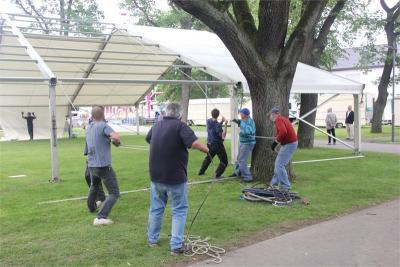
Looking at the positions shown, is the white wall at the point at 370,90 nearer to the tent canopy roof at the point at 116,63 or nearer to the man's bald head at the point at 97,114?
the tent canopy roof at the point at 116,63

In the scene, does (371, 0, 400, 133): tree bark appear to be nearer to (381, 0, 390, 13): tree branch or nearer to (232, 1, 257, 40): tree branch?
(381, 0, 390, 13): tree branch

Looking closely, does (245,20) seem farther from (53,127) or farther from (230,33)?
(53,127)

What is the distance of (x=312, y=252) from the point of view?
602 centimetres

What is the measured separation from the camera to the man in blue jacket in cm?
1105

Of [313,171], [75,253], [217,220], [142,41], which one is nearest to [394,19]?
[142,41]

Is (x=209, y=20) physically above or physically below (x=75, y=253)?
above

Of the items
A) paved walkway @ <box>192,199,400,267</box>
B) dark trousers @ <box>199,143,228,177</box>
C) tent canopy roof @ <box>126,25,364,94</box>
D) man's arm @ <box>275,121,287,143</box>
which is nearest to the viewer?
paved walkway @ <box>192,199,400,267</box>

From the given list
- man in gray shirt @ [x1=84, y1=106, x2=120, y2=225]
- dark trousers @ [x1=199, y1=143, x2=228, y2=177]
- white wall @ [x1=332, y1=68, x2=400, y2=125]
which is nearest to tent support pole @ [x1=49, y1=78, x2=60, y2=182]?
dark trousers @ [x1=199, y1=143, x2=228, y2=177]

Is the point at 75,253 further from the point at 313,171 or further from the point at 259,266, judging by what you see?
the point at 313,171

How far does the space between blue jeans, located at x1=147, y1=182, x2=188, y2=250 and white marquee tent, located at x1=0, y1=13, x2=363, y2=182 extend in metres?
5.60

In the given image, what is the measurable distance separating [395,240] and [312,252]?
4.31 ft

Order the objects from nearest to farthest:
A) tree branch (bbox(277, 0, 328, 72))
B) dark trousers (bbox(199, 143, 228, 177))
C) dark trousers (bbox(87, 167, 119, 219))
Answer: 1. dark trousers (bbox(87, 167, 119, 219))
2. tree branch (bbox(277, 0, 328, 72))
3. dark trousers (bbox(199, 143, 228, 177))

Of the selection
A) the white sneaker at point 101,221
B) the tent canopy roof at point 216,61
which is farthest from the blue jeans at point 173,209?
the tent canopy roof at point 216,61

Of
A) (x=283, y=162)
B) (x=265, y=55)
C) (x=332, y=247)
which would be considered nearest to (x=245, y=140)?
(x=283, y=162)
